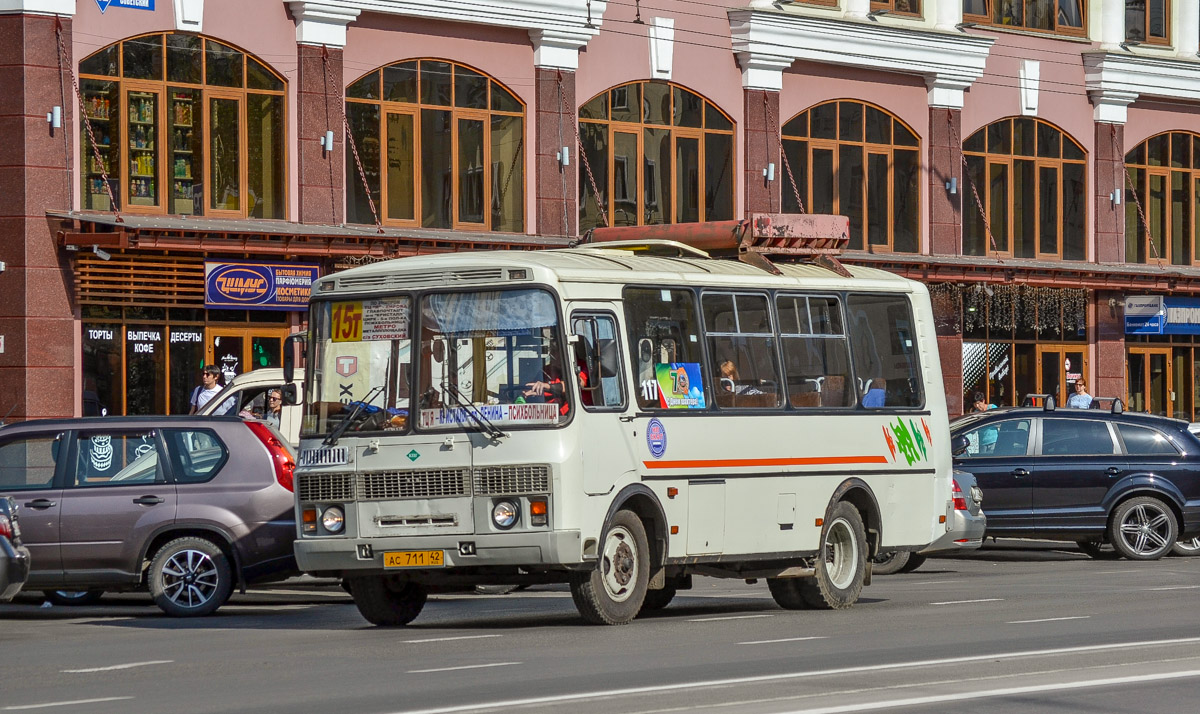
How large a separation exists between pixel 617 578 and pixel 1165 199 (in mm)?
30387

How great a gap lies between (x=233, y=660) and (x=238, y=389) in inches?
389

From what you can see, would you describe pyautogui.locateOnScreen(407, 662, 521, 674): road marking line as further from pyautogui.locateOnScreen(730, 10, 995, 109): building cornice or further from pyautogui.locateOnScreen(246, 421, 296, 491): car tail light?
pyautogui.locateOnScreen(730, 10, 995, 109): building cornice

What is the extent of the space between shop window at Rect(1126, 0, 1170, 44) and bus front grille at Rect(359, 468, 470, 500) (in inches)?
1199

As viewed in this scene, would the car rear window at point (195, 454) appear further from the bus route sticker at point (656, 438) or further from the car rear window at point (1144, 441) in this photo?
the car rear window at point (1144, 441)

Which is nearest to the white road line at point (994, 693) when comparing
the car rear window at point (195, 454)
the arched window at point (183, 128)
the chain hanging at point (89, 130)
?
the car rear window at point (195, 454)

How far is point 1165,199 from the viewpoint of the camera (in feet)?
137

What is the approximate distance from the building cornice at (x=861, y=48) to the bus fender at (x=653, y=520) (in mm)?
21178

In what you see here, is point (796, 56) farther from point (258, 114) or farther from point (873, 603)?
point (873, 603)

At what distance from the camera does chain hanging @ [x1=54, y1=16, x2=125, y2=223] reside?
27328 mm

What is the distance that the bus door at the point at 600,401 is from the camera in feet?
45.1

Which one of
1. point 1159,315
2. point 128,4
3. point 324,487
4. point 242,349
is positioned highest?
point 128,4

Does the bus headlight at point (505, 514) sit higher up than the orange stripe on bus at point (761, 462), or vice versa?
the orange stripe on bus at point (761, 462)

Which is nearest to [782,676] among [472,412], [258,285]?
[472,412]

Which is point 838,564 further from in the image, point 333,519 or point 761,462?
point 333,519
